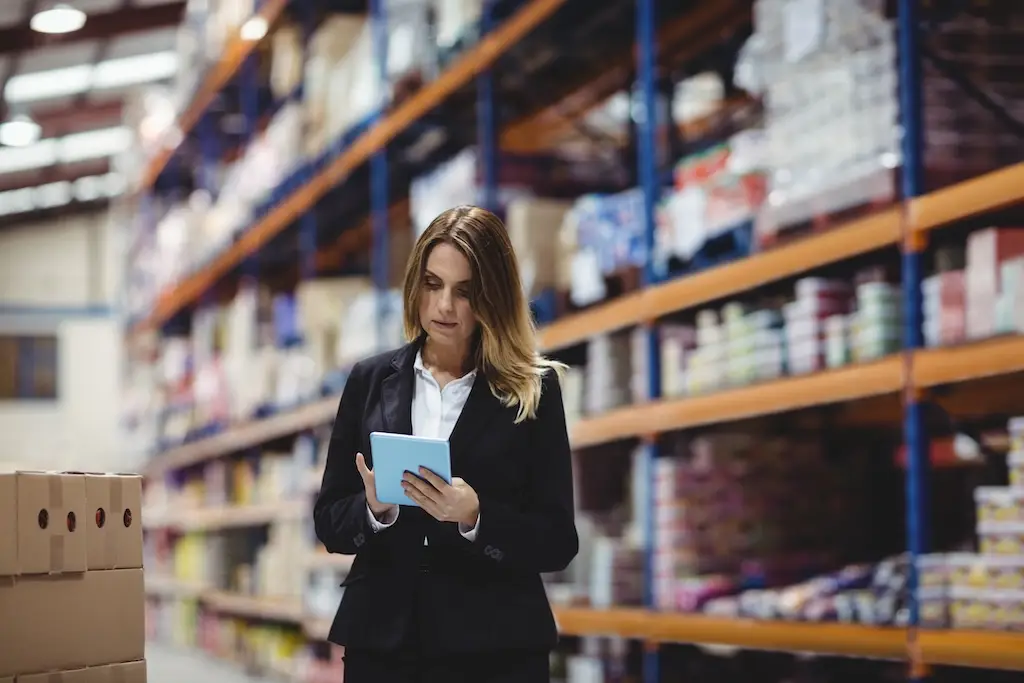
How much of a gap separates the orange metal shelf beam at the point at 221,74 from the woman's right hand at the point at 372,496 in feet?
24.0

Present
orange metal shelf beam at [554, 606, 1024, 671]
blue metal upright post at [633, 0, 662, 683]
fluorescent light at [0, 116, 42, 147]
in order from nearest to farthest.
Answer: orange metal shelf beam at [554, 606, 1024, 671] < blue metal upright post at [633, 0, 662, 683] < fluorescent light at [0, 116, 42, 147]

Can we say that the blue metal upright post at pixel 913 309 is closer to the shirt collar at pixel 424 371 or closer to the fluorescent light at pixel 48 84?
the shirt collar at pixel 424 371

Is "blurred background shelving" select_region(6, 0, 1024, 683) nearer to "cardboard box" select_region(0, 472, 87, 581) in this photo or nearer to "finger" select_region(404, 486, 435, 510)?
"finger" select_region(404, 486, 435, 510)

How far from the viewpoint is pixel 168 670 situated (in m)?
10.5

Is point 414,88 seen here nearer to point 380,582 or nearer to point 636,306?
point 636,306

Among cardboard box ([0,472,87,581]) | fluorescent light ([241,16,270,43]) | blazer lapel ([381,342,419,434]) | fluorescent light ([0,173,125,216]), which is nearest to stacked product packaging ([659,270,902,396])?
blazer lapel ([381,342,419,434])

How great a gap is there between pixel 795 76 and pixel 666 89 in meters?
2.58

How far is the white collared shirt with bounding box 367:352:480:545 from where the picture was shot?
2.71 m

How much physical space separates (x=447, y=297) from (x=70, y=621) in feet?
3.59

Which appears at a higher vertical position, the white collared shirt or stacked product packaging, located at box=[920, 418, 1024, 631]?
the white collared shirt

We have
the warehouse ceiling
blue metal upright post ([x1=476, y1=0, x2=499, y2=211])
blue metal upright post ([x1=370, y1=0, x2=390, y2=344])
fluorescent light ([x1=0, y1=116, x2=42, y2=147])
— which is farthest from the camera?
fluorescent light ([x1=0, y1=116, x2=42, y2=147])

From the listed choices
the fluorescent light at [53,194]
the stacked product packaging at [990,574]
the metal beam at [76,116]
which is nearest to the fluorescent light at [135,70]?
the metal beam at [76,116]

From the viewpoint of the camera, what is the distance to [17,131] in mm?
17219

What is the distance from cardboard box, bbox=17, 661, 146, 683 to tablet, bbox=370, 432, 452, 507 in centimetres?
91
